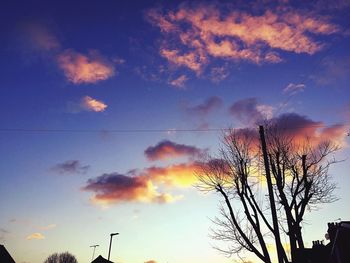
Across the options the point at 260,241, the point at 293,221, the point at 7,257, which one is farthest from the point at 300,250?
the point at 7,257

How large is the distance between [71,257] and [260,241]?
99.8 meters

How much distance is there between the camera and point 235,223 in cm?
1708

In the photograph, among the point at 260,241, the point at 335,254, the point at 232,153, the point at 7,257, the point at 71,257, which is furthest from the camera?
the point at 71,257

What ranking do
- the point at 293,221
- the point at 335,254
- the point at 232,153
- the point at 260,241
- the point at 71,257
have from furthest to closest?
the point at 71,257 < the point at 335,254 < the point at 232,153 < the point at 293,221 < the point at 260,241

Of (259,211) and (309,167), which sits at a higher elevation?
(309,167)

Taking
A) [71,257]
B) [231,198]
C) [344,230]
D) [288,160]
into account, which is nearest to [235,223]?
[231,198]

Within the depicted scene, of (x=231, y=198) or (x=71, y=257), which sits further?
(x=71, y=257)

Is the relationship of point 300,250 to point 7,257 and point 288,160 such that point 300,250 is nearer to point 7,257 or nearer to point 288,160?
point 288,160

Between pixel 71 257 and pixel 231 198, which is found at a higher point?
pixel 71 257

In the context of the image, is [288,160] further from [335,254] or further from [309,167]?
[335,254]

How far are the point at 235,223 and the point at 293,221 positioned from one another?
10.1ft

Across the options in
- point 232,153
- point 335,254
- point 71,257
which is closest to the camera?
point 232,153

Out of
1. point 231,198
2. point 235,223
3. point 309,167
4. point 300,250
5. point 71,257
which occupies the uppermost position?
point 71,257

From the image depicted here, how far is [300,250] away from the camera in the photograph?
1708 cm
